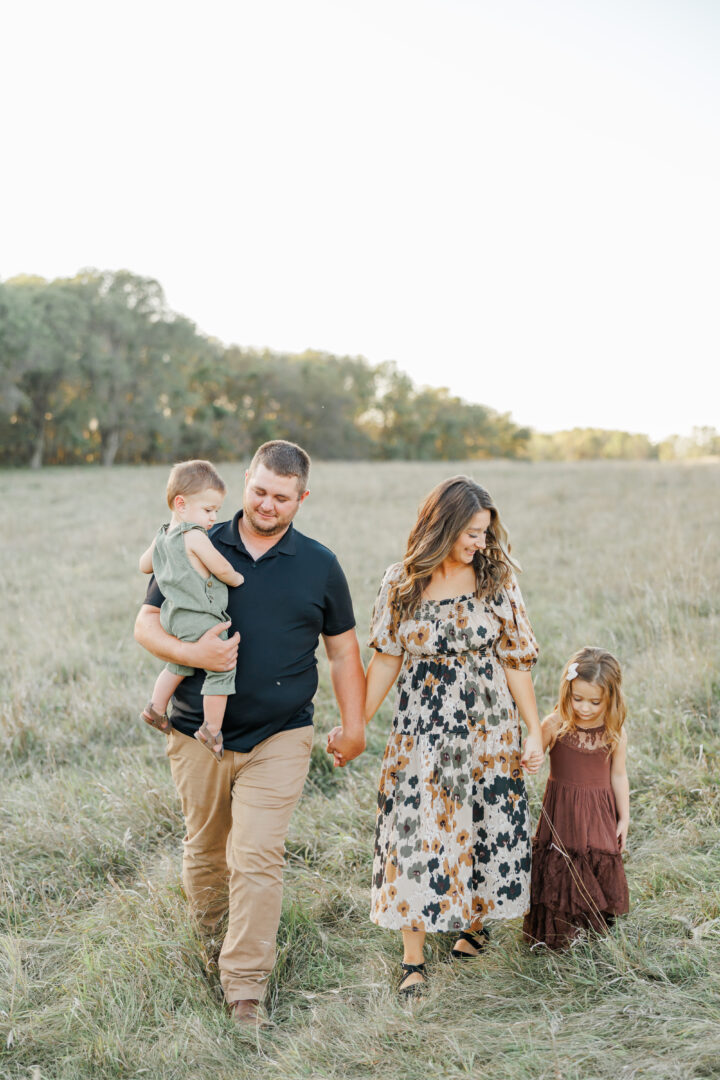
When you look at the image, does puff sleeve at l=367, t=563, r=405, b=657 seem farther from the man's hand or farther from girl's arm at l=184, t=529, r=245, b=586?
girl's arm at l=184, t=529, r=245, b=586

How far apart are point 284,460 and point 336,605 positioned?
2.16ft

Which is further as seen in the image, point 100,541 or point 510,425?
point 510,425

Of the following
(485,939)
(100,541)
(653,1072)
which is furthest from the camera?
(100,541)

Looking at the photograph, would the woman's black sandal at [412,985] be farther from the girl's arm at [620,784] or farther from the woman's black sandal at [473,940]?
the girl's arm at [620,784]

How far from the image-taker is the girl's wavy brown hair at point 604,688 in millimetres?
3275

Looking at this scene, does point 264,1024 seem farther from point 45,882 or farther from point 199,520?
point 199,520

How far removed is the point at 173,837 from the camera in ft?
14.7

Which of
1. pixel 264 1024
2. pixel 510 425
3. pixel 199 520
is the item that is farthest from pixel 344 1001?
pixel 510 425

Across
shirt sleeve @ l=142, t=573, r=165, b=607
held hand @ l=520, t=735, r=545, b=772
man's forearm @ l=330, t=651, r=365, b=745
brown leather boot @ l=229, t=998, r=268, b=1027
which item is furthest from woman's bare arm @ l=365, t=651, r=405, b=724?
brown leather boot @ l=229, t=998, r=268, b=1027

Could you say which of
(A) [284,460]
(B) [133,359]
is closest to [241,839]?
(A) [284,460]

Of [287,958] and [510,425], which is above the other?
[510,425]

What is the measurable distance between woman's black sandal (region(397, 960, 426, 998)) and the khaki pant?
53 centimetres

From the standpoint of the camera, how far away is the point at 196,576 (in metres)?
3.18

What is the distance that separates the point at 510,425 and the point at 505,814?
6562 cm
